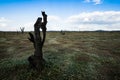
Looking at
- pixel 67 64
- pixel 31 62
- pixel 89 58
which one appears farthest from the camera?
pixel 89 58

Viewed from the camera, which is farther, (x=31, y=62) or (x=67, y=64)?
(x=67, y=64)

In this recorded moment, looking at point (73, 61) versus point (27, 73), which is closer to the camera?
point (27, 73)

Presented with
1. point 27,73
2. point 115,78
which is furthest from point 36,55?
point 115,78

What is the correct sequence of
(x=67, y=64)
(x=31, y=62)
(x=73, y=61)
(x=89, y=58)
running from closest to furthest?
1. (x=31, y=62)
2. (x=67, y=64)
3. (x=73, y=61)
4. (x=89, y=58)

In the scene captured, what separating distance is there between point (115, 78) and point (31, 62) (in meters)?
12.7

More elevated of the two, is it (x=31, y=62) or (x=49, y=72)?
(x=31, y=62)

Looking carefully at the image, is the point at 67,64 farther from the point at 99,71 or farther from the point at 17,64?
the point at 17,64

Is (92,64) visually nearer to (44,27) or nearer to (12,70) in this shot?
(44,27)

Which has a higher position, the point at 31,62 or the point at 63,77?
the point at 31,62

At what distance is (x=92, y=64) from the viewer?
2467cm

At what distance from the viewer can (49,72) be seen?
21.0 meters

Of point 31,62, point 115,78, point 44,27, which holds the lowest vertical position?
point 115,78

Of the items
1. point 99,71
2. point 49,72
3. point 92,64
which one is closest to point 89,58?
point 92,64

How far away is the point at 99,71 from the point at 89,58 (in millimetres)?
5496
